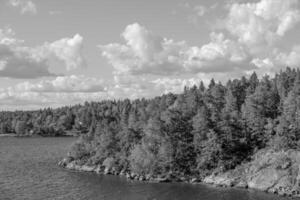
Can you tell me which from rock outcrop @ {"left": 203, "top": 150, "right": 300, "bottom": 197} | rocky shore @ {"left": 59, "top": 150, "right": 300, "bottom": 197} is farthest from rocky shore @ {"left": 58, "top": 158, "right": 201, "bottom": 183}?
rock outcrop @ {"left": 203, "top": 150, "right": 300, "bottom": 197}

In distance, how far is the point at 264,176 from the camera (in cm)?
8656

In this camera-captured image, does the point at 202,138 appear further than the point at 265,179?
Yes

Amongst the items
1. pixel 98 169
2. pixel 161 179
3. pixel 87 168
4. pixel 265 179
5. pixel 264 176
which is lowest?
pixel 87 168

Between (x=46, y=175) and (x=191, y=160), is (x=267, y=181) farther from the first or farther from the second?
(x=46, y=175)

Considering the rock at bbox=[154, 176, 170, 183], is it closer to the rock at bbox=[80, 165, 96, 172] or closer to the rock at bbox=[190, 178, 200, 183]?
the rock at bbox=[190, 178, 200, 183]

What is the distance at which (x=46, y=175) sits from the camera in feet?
344

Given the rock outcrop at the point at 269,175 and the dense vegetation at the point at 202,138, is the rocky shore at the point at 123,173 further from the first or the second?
the rock outcrop at the point at 269,175

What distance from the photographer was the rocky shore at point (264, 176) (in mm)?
81875

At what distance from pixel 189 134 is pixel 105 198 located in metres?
36.4

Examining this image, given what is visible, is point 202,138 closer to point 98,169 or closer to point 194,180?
point 194,180

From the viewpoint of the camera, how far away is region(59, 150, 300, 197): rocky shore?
81875mm

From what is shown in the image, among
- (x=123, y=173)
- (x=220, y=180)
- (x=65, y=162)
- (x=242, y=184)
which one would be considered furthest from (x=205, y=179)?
(x=65, y=162)

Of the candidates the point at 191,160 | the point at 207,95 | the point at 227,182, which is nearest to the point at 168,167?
the point at 191,160

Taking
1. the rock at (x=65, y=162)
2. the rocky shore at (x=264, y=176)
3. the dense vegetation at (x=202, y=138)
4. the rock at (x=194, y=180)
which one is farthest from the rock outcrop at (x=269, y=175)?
the rock at (x=65, y=162)
